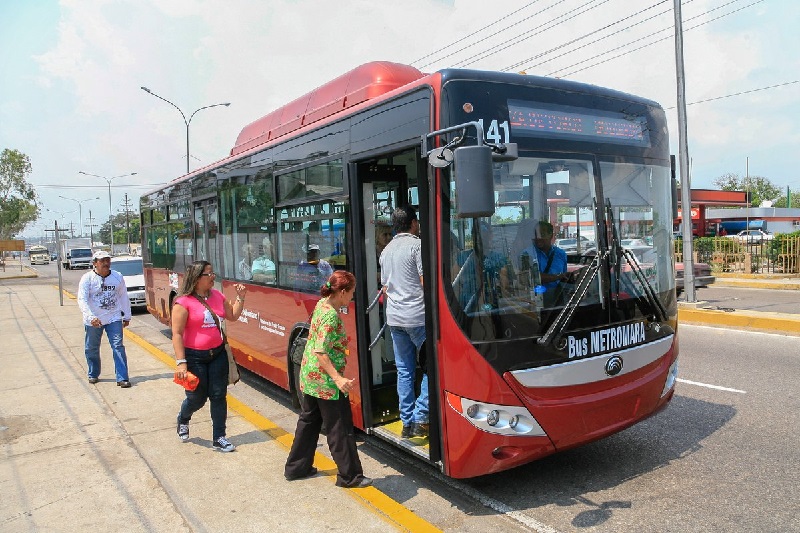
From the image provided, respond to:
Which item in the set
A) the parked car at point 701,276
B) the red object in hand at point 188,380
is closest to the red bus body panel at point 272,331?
the red object in hand at point 188,380

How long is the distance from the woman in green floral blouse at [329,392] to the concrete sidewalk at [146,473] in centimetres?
15

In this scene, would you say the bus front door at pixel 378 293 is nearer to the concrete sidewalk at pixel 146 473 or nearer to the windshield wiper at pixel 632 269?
the concrete sidewalk at pixel 146 473

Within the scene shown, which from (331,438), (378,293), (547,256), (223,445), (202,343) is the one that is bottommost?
(223,445)

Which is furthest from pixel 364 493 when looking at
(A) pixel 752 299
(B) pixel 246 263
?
(A) pixel 752 299

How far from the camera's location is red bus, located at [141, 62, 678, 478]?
13.2 ft

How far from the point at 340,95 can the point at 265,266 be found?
204 centimetres

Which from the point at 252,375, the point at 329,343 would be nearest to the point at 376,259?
A: the point at 329,343

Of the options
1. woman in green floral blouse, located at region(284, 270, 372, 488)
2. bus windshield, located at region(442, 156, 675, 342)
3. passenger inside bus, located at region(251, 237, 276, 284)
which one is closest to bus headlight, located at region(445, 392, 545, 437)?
bus windshield, located at region(442, 156, 675, 342)

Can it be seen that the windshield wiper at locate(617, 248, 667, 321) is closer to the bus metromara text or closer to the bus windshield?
the bus windshield

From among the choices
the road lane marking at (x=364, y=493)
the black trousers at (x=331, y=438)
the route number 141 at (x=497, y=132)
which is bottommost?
the road lane marking at (x=364, y=493)

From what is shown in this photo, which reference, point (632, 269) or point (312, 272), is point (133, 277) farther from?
point (632, 269)

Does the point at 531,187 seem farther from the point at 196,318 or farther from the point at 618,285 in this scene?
the point at 196,318

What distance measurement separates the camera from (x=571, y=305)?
4199 mm

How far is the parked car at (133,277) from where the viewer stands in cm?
1744
